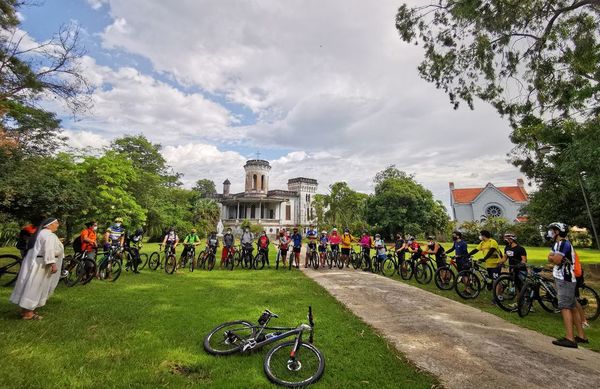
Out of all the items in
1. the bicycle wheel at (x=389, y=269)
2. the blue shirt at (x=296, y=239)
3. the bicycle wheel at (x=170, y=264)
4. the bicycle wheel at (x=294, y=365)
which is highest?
the blue shirt at (x=296, y=239)

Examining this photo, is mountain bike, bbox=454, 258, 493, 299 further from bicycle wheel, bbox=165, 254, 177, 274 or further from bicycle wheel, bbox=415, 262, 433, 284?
bicycle wheel, bbox=165, 254, 177, 274

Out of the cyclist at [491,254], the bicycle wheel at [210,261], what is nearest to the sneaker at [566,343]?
the cyclist at [491,254]

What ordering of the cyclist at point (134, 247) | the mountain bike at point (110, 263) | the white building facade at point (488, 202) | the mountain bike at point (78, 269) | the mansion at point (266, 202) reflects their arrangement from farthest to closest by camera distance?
the mansion at point (266, 202) → the white building facade at point (488, 202) → the cyclist at point (134, 247) → the mountain bike at point (110, 263) → the mountain bike at point (78, 269)

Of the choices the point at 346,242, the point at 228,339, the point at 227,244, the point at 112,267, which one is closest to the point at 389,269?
the point at 346,242

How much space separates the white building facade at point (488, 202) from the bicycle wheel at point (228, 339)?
168ft

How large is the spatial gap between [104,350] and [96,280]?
6309 mm

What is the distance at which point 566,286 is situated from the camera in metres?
5.68

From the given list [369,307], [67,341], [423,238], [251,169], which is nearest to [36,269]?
[67,341]

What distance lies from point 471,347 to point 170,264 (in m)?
10.6

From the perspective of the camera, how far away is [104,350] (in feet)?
14.9

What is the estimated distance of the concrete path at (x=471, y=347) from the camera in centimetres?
414

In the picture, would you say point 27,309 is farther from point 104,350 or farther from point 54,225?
point 104,350

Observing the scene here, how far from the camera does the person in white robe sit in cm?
572

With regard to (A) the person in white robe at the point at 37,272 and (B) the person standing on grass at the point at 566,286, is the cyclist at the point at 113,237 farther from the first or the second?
(B) the person standing on grass at the point at 566,286
